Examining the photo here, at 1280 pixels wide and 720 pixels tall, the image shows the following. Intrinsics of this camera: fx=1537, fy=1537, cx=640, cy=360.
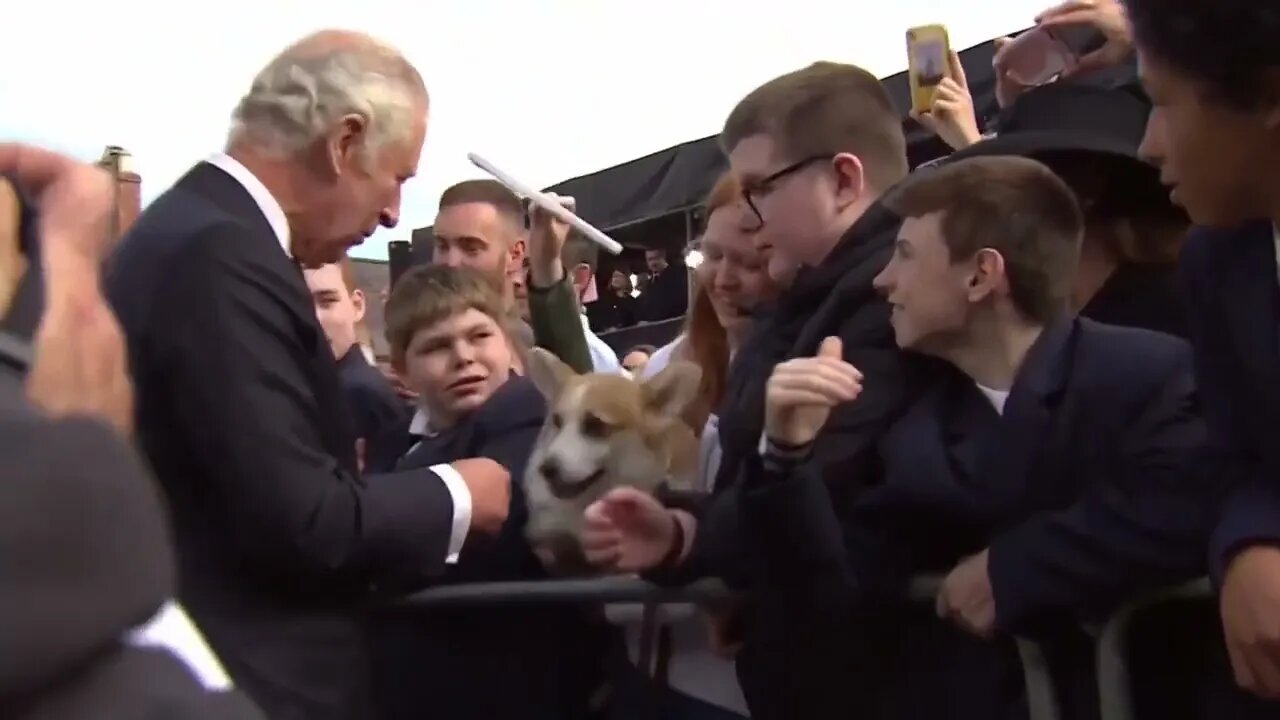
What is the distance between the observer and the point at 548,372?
3.01m

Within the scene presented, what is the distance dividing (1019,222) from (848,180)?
0.47 m

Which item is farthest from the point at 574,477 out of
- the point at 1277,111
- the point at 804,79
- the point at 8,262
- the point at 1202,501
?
the point at 8,262

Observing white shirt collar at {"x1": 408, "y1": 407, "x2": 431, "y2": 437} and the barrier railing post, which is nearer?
the barrier railing post

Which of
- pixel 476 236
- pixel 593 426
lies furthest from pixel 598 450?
pixel 476 236

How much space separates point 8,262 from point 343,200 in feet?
4.57

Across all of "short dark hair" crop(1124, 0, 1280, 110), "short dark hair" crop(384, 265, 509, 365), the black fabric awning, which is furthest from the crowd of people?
the black fabric awning

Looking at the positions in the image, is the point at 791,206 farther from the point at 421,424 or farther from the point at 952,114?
the point at 421,424

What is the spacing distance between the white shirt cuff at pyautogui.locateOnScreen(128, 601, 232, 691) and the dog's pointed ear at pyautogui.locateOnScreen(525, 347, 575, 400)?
1.96 meters

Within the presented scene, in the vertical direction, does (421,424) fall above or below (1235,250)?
below

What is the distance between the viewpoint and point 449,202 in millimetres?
4422

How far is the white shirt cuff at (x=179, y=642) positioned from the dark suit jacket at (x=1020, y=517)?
44.0 inches

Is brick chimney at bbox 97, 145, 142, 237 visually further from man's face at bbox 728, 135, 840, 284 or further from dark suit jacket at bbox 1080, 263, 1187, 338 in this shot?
dark suit jacket at bbox 1080, 263, 1187, 338

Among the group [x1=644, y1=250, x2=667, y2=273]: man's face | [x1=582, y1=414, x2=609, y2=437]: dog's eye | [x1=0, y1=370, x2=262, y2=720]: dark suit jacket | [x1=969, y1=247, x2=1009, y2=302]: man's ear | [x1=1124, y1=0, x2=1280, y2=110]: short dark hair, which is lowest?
[x1=644, y1=250, x2=667, y2=273]: man's face

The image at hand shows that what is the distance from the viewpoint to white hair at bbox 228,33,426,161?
2373 millimetres
